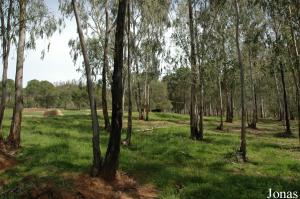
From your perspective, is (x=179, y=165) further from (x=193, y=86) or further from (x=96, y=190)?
(x=193, y=86)

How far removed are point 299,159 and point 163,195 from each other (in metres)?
10.6

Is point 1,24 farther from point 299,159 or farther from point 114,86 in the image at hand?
point 299,159

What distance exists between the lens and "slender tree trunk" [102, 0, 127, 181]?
46.6 feet

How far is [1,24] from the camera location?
1936cm

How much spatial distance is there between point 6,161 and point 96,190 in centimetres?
600

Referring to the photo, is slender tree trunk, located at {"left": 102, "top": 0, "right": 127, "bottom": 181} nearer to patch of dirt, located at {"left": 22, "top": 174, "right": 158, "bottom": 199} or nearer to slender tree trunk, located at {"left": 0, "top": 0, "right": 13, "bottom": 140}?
patch of dirt, located at {"left": 22, "top": 174, "right": 158, "bottom": 199}

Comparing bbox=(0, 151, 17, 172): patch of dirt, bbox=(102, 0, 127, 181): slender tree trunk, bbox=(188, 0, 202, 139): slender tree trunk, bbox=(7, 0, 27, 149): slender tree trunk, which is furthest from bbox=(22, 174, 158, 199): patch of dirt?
bbox=(188, 0, 202, 139): slender tree trunk

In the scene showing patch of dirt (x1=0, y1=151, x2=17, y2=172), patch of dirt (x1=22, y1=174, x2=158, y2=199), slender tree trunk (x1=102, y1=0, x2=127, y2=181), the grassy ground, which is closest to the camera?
patch of dirt (x1=22, y1=174, x2=158, y2=199)

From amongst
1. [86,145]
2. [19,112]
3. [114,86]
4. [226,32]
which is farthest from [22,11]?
[226,32]

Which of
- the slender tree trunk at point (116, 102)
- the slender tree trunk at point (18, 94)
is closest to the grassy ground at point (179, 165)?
the slender tree trunk at point (18, 94)

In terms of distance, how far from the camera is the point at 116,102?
46.7ft

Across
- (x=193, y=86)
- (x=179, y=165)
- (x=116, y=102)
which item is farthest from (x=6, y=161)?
(x=193, y=86)

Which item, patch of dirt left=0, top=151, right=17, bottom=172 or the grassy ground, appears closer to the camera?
the grassy ground

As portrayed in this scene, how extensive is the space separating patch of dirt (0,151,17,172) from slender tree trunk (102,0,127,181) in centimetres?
514
